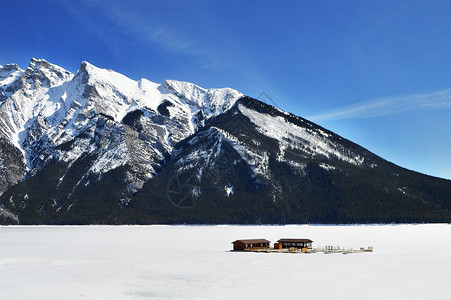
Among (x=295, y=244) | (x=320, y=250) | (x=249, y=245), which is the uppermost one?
(x=295, y=244)

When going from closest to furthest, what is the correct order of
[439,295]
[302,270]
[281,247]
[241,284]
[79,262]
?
[439,295] → [241,284] → [302,270] → [79,262] → [281,247]

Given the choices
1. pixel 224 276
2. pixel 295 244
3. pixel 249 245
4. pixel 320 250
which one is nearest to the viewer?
pixel 224 276

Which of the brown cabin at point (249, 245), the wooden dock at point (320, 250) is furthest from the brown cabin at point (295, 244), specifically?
the brown cabin at point (249, 245)

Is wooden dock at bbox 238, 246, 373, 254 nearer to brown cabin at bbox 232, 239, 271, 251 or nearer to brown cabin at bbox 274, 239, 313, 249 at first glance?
brown cabin at bbox 232, 239, 271, 251

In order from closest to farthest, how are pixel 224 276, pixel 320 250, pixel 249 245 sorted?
pixel 224 276 → pixel 320 250 → pixel 249 245

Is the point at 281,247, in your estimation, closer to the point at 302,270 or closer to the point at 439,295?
the point at 302,270

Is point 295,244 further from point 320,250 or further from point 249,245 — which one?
point 249,245

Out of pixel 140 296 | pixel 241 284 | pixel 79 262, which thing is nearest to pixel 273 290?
pixel 241 284

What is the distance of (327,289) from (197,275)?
21414 millimetres

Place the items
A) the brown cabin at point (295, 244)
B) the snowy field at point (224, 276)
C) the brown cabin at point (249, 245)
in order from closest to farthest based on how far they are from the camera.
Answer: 1. the snowy field at point (224, 276)
2. the brown cabin at point (249, 245)
3. the brown cabin at point (295, 244)

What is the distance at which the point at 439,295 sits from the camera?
52.5 metres

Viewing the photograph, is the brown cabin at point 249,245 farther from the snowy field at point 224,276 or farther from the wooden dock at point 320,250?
the snowy field at point 224,276

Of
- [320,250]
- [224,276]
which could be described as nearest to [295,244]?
[320,250]

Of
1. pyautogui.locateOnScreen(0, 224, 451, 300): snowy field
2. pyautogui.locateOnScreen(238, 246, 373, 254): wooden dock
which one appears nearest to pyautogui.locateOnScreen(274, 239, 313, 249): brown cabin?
pyautogui.locateOnScreen(238, 246, 373, 254): wooden dock
